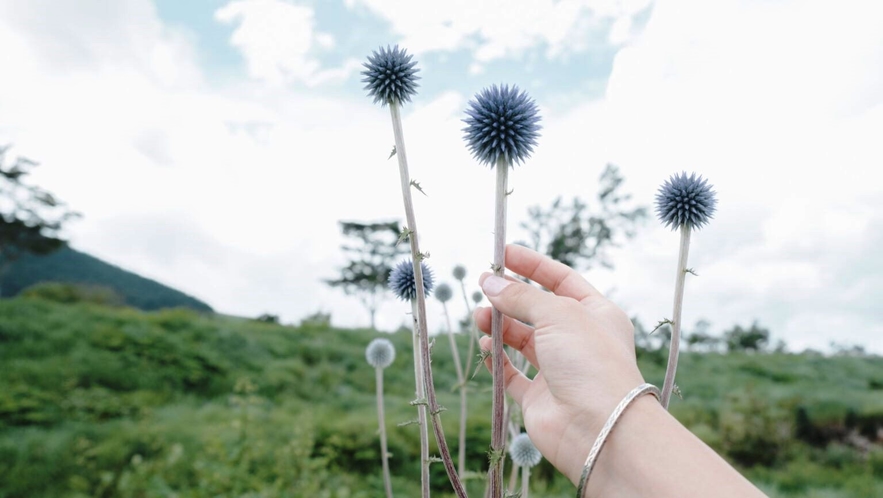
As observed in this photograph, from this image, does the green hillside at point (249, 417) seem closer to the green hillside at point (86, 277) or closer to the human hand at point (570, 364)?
the human hand at point (570, 364)

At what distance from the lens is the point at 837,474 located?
9.29m

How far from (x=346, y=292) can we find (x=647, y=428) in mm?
28685

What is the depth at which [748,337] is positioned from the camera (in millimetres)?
32656

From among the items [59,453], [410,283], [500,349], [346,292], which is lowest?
[59,453]

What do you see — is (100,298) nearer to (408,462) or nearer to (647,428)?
(408,462)

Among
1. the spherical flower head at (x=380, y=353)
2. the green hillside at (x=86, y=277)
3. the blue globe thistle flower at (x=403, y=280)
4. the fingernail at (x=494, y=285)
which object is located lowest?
the spherical flower head at (x=380, y=353)

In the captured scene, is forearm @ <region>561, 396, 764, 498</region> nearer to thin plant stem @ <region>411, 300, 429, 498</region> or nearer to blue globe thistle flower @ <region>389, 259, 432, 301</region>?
thin plant stem @ <region>411, 300, 429, 498</region>

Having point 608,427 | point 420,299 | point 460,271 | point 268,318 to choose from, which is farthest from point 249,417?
point 268,318

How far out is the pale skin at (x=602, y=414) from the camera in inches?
53.2

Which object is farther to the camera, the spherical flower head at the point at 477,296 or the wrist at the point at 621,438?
the spherical flower head at the point at 477,296

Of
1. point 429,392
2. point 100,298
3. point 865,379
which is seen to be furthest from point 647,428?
point 100,298

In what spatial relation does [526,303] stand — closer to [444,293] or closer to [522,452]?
[522,452]

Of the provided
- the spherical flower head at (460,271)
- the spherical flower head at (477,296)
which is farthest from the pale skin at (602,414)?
the spherical flower head at (477,296)

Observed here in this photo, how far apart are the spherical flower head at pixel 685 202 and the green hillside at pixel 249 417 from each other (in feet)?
12.7
